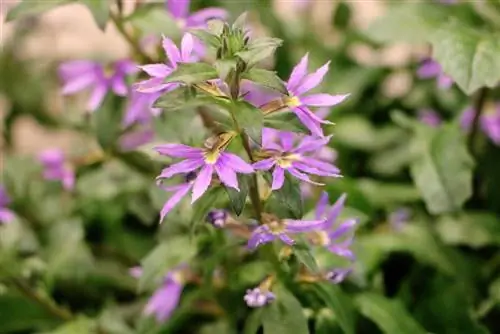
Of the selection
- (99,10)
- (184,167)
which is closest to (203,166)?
(184,167)

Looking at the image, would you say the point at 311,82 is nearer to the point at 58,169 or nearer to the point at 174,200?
the point at 174,200

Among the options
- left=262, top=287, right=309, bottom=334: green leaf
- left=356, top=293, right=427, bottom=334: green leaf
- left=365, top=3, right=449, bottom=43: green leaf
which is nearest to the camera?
left=262, top=287, right=309, bottom=334: green leaf

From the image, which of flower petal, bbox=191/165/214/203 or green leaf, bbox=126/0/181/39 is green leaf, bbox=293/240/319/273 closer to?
flower petal, bbox=191/165/214/203

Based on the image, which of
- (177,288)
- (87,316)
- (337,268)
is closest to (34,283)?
(87,316)

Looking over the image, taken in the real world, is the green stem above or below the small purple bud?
below

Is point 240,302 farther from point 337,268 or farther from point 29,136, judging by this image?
point 29,136

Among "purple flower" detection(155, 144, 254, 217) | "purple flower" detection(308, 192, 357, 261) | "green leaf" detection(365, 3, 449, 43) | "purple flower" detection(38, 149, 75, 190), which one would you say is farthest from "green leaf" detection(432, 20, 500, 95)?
"purple flower" detection(38, 149, 75, 190)

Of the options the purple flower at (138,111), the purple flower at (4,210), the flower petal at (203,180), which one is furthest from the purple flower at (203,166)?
the purple flower at (4,210)
